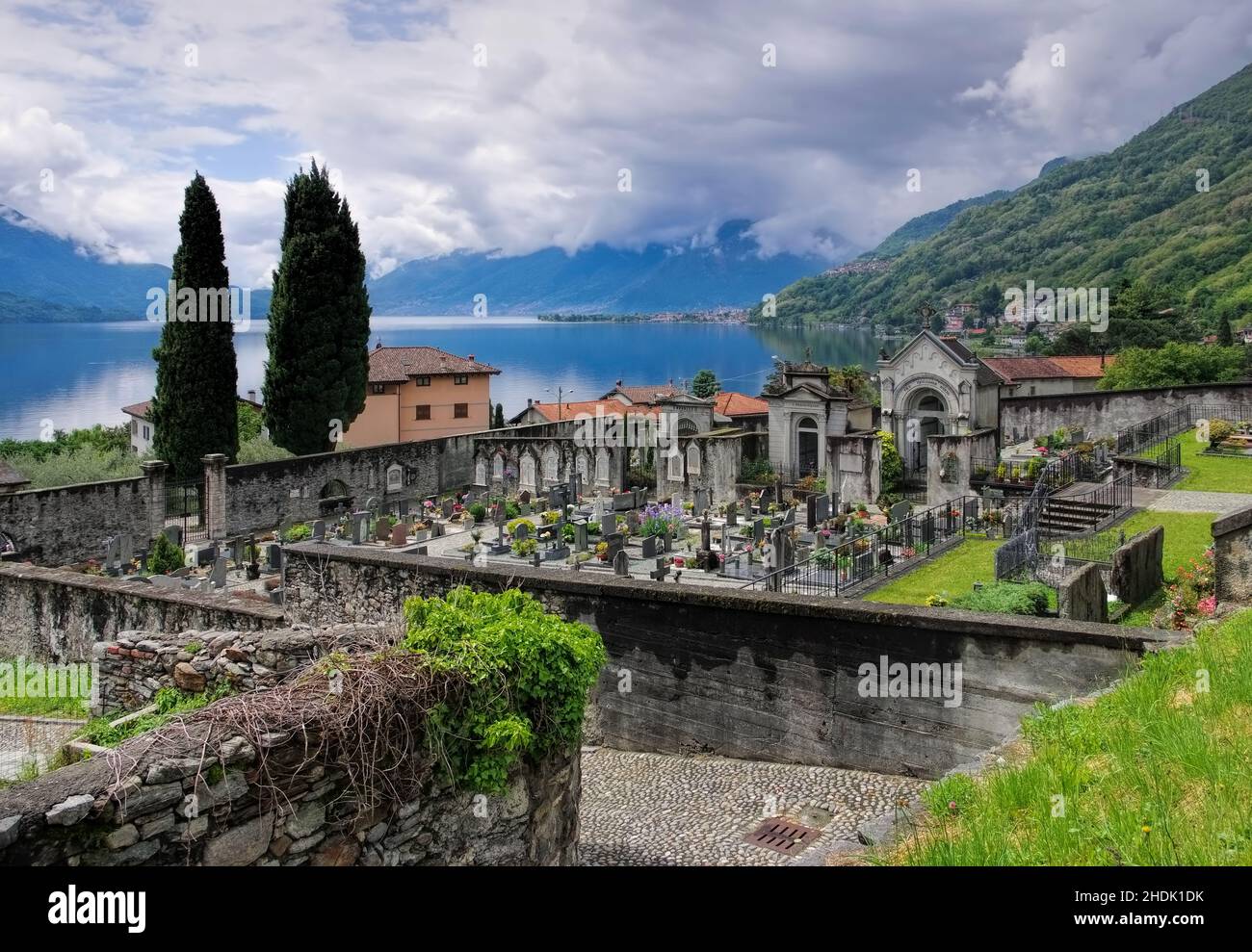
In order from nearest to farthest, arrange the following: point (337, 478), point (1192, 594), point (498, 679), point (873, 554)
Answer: point (498, 679) → point (1192, 594) → point (873, 554) → point (337, 478)

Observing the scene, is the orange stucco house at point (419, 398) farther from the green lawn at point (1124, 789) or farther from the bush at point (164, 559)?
the green lawn at point (1124, 789)

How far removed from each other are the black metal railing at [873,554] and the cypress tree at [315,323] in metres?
22.4

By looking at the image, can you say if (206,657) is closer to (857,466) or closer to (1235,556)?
(1235,556)

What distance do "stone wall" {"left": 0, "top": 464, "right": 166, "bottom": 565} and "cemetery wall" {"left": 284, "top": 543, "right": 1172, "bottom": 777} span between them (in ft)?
61.4


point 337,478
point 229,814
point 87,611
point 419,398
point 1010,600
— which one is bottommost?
point 87,611

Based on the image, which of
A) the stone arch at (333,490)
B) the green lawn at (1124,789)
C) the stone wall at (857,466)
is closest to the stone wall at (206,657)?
the green lawn at (1124,789)

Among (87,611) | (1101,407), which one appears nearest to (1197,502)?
(1101,407)

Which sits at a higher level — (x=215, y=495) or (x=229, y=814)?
(x=215, y=495)

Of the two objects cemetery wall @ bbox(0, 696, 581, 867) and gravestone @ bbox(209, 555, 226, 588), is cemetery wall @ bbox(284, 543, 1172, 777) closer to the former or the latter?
cemetery wall @ bbox(0, 696, 581, 867)

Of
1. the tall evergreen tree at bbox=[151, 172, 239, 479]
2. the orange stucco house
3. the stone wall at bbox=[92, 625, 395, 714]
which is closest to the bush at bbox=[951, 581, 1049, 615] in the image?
the stone wall at bbox=[92, 625, 395, 714]

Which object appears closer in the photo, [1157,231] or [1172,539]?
[1172,539]

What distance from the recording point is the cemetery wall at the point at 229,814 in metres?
4.91

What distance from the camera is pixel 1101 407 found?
112ft

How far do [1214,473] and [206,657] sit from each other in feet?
78.0
